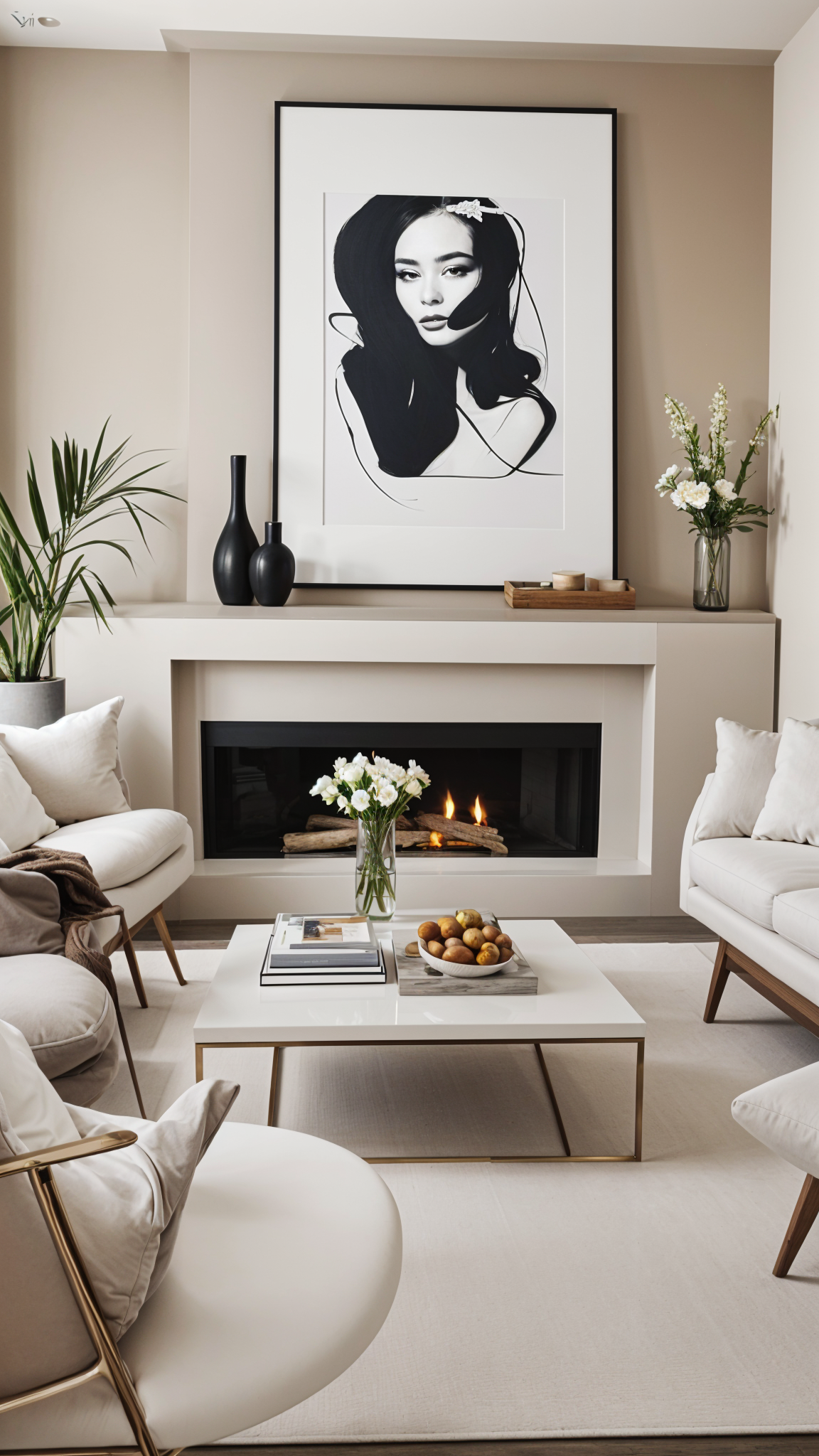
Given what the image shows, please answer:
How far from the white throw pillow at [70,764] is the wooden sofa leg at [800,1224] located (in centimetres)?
233

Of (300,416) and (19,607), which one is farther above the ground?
(300,416)

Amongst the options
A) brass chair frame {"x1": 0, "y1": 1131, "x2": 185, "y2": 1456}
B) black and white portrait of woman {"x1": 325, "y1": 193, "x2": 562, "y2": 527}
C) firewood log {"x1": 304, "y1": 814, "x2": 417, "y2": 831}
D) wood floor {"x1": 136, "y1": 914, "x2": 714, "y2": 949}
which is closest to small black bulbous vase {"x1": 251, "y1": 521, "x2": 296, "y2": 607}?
black and white portrait of woman {"x1": 325, "y1": 193, "x2": 562, "y2": 527}

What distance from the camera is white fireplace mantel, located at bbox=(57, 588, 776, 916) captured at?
4074 mm

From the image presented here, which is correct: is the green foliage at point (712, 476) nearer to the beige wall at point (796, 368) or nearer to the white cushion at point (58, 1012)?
the beige wall at point (796, 368)

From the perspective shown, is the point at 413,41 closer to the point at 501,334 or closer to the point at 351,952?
the point at 501,334

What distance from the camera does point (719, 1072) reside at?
2.85 meters

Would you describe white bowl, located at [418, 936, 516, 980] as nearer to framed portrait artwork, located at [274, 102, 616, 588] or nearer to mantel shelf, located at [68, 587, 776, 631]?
mantel shelf, located at [68, 587, 776, 631]

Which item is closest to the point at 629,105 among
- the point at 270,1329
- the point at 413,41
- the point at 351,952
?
Result: the point at 413,41

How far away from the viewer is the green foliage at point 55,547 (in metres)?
3.84

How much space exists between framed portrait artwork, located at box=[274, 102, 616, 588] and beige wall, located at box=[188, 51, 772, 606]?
0.34 feet

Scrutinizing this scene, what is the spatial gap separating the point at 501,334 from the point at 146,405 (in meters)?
1.47

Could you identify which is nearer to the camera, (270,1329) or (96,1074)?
(270,1329)

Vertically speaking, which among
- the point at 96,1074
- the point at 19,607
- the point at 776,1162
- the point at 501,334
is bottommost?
the point at 776,1162

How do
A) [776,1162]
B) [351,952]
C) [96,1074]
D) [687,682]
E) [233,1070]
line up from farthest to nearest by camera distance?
1. [687,682]
2. [233,1070]
3. [351,952]
4. [776,1162]
5. [96,1074]
